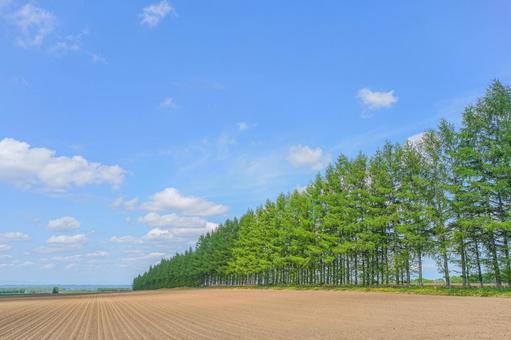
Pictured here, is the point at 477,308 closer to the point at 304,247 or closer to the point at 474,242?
the point at 474,242

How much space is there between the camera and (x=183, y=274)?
130500 mm

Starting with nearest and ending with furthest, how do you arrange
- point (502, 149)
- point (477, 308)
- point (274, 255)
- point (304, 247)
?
point (477, 308), point (502, 149), point (304, 247), point (274, 255)

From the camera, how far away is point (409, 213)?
4222 cm

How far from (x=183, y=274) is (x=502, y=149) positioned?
4302 inches

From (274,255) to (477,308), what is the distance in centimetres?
→ 4799

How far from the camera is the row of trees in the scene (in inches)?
1422

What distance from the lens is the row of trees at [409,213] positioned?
3612 centimetres

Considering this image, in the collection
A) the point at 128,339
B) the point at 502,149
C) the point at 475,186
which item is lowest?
the point at 128,339

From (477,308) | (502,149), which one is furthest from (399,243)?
(477,308)

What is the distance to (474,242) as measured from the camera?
37438 mm

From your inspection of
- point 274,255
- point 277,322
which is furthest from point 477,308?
point 274,255

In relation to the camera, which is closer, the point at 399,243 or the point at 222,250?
the point at 399,243

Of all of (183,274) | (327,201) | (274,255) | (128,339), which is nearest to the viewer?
(128,339)

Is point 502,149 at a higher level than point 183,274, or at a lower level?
higher
